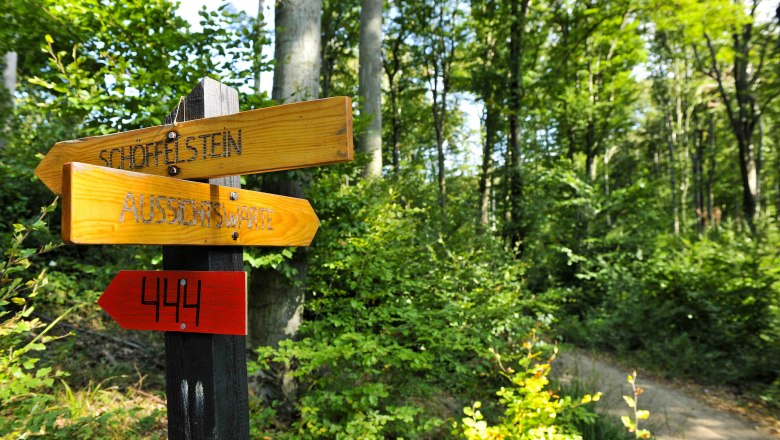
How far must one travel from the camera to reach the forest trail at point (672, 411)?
495 cm

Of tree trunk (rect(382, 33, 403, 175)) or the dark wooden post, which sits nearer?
the dark wooden post

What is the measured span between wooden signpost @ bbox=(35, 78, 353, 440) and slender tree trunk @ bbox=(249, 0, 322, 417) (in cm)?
232

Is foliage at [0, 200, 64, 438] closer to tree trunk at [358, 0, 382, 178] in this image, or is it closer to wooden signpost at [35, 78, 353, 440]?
wooden signpost at [35, 78, 353, 440]

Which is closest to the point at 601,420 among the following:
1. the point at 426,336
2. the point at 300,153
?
the point at 426,336

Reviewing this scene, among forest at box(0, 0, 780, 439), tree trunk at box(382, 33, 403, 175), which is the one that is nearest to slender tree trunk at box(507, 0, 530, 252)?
forest at box(0, 0, 780, 439)

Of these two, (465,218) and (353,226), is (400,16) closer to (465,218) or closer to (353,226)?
(465,218)

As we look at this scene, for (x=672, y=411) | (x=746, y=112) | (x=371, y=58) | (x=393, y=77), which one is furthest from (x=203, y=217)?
(x=393, y=77)

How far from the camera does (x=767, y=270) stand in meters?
6.62

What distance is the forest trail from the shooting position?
4949 millimetres

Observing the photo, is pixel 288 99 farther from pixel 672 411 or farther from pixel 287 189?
pixel 672 411

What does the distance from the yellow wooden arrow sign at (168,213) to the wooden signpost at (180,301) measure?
0.55ft

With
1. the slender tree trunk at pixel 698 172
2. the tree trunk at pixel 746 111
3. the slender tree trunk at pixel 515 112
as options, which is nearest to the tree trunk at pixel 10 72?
the slender tree trunk at pixel 515 112

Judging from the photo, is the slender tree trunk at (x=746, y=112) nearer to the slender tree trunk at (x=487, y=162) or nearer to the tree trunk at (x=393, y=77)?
the slender tree trunk at (x=487, y=162)

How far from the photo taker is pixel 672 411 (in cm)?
557
